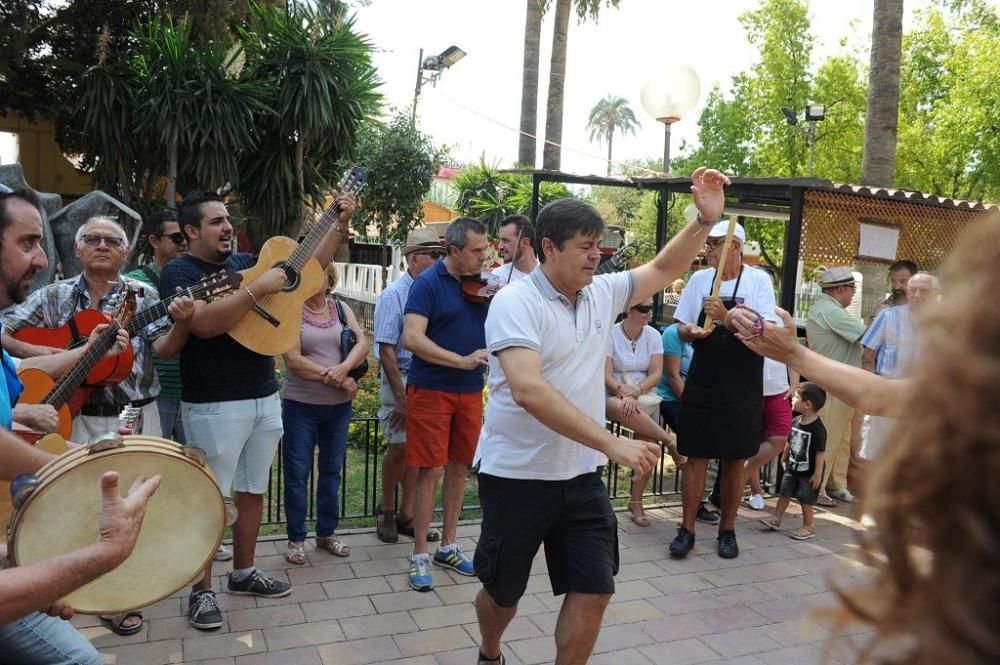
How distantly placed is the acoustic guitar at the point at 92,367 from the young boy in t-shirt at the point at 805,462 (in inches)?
176

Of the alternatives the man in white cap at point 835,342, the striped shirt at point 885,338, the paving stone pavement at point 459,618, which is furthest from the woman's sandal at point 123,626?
the man in white cap at point 835,342

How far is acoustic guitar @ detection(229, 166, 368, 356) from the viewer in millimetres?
4320

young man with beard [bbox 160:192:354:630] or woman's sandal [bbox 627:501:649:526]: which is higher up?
young man with beard [bbox 160:192:354:630]

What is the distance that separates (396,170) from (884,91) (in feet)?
32.9

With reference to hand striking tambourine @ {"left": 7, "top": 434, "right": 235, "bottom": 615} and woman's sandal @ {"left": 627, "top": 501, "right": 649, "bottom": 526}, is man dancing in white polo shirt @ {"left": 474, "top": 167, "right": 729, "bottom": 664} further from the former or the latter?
woman's sandal @ {"left": 627, "top": 501, "right": 649, "bottom": 526}

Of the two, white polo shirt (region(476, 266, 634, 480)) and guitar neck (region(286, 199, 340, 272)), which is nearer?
white polo shirt (region(476, 266, 634, 480))

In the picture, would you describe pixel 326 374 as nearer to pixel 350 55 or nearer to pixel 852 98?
pixel 350 55

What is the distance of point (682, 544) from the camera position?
18.8 feet

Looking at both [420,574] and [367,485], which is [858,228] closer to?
[367,485]

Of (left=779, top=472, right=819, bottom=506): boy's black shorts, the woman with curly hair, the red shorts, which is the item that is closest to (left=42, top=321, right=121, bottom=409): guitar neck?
the woman with curly hair

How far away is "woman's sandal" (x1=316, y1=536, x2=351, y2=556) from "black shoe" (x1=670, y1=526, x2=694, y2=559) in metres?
2.27

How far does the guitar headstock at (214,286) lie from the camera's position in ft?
13.5

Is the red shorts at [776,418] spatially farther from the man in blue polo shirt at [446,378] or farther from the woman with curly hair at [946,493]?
the woman with curly hair at [946,493]

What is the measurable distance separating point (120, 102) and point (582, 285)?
11544 millimetres
